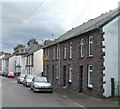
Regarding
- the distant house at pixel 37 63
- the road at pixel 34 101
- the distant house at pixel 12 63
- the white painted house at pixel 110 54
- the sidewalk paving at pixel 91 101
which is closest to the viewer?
the road at pixel 34 101

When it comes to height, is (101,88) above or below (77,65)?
below

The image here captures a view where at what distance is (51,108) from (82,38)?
12148 millimetres

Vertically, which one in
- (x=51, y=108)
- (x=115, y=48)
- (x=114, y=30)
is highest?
(x=114, y=30)

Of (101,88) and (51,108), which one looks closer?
(51,108)

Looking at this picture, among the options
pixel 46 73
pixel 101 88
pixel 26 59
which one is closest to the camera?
pixel 101 88

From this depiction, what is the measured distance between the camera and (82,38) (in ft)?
85.9

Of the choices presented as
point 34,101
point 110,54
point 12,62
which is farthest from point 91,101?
point 12,62

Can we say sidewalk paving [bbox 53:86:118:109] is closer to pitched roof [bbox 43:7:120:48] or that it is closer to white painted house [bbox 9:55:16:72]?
pitched roof [bbox 43:7:120:48]

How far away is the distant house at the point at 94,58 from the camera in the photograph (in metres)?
21.3

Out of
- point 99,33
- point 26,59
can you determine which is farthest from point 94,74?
point 26,59

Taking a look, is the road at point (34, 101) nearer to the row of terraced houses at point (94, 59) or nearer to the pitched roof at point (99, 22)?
the row of terraced houses at point (94, 59)

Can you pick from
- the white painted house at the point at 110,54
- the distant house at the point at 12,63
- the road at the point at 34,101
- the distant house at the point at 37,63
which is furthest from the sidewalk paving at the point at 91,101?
the distant house at the point at 12,63

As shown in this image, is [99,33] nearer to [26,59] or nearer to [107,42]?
[107,42]

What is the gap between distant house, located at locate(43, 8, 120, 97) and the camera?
21328mm
